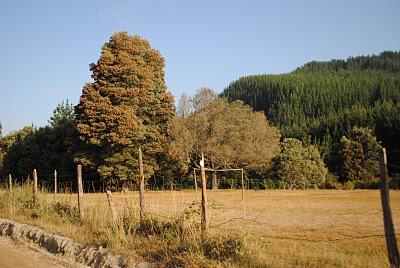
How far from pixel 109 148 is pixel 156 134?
5.56m

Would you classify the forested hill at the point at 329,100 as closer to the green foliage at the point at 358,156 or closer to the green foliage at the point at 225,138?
the green foliage at the point at 358,156

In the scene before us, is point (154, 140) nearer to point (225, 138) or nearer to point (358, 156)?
point (225, 138)

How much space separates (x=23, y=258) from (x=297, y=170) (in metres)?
51.3

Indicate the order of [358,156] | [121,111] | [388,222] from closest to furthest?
[388,222], [121,111], [358,156]

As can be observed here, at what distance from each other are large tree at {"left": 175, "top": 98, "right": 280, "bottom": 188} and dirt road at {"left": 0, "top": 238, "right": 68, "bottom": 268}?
35879mm

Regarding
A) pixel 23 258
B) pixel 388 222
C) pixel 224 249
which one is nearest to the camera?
pixel 388 222

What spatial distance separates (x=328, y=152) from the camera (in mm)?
80125

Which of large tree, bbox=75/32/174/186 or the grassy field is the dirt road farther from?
large tree, bbox=75/32/174/186

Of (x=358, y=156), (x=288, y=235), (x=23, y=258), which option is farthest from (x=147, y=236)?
(x=358, y=156)

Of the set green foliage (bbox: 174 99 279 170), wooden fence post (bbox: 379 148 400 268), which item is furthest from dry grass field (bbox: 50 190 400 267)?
green foliage (bbox: 174 99 279 170)

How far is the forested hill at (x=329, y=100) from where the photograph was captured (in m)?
90.3

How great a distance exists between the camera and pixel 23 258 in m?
11.5

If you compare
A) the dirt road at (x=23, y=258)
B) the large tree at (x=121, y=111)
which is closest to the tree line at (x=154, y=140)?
the large tree at (x=121, y=111)

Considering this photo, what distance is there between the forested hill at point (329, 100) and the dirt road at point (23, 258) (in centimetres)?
7596
